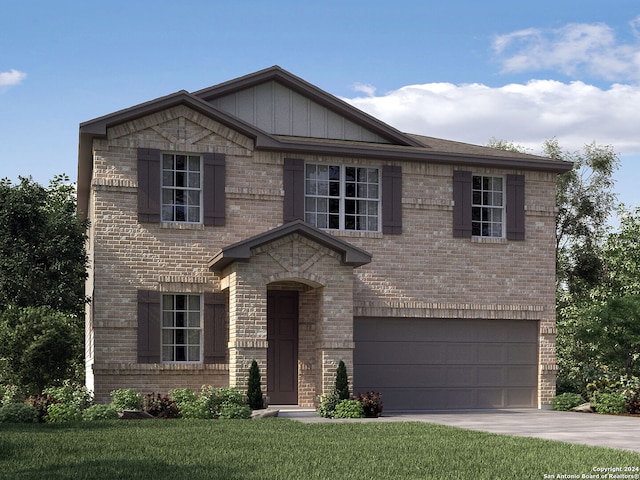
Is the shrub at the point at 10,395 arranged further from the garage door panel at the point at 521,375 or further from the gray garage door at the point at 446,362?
the garage door panel at the point at 521,375

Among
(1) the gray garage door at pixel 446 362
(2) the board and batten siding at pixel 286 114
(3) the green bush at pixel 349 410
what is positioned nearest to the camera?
(3) the green bush at pixel 349 410

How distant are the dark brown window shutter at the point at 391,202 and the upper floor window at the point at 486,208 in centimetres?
218

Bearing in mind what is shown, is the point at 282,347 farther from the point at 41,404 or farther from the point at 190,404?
the point at 41,404

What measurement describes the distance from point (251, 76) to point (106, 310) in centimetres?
690

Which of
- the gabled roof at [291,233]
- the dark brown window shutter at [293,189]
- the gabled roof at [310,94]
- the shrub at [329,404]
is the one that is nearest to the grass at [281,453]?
the shrub at [329,404]

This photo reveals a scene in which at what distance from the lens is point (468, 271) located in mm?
23156

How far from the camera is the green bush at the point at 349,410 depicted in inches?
761

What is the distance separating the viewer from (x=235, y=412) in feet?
60.0

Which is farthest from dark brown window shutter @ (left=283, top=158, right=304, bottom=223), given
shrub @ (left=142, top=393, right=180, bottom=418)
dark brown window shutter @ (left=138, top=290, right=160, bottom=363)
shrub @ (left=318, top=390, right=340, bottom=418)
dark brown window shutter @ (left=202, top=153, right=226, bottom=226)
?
shrub @ (left=142, top=393, right=180, bottom=418)

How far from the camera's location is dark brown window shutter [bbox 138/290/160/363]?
806 inches

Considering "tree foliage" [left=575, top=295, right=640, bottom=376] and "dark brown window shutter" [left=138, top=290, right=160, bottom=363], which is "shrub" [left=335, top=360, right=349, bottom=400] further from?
"tree foliage" [left=575, top=295, right=640, bottom=376]

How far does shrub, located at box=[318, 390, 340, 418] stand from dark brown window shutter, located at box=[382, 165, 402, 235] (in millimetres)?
4684

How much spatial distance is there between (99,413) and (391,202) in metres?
8.94

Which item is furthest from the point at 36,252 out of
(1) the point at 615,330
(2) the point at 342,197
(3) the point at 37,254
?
(1) the point at 615,330
